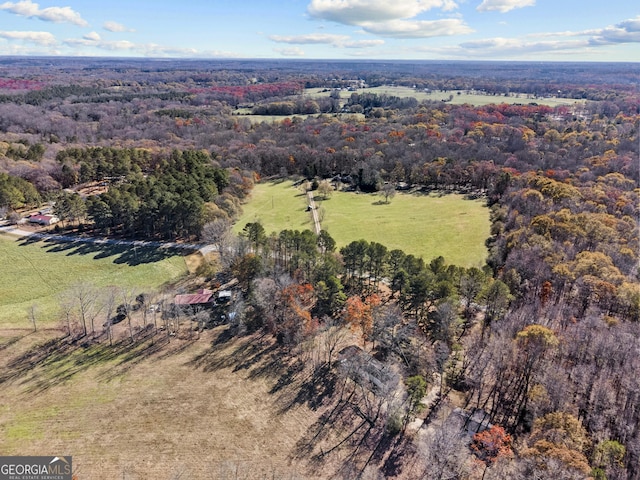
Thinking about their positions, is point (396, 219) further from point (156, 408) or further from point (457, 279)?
point (156, 408)

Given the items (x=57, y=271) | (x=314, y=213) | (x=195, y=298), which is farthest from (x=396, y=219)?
(x=57, y=271)

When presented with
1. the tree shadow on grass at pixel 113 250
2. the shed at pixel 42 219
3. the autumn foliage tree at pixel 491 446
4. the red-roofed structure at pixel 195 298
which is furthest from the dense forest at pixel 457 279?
the tree shadow on grass at pixel 113 250

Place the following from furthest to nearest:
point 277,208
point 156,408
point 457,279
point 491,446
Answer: point 277,208, point 457,279, point 156,408, point 491,446

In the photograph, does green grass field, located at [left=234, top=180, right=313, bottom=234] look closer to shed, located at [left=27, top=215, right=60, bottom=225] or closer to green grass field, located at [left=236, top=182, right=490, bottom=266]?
green grass field, located at [left=236, top=182, right=490, bottom=266]

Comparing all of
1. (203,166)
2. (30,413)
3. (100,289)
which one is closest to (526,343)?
(30,413)

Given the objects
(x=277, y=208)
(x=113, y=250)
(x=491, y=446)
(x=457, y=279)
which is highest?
(x=457, y=279)

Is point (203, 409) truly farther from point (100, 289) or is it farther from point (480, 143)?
point (480, 143)

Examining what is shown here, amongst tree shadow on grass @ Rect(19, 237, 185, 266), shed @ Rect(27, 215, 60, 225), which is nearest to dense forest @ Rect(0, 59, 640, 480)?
shed @ Rect(27, 215, 60, 225)
